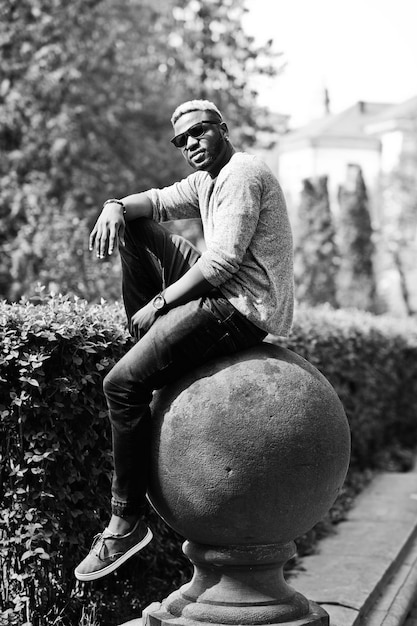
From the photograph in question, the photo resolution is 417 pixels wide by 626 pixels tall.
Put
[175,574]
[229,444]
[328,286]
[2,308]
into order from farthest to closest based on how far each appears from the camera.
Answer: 1. [328,286]
2. [175,574]
3. [2,308]
4. [229,444]

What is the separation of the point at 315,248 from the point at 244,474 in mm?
24817

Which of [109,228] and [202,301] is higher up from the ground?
[109,228]

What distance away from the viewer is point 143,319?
424 cm

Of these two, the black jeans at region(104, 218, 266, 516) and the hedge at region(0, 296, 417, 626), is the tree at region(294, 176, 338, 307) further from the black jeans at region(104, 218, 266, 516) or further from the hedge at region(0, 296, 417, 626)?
the black jeans at region(104, 218, 266, 516)

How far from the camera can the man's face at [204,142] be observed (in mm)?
4176

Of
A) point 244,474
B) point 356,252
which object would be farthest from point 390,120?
point 244,474

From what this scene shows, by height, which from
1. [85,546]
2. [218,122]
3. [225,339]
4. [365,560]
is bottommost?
[365,560]

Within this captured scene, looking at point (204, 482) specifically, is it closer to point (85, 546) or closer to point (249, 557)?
point (249, 557)

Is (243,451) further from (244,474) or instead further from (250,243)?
(250,243)

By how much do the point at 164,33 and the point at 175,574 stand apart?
1823cm

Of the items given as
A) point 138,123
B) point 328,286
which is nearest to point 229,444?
point 138,123

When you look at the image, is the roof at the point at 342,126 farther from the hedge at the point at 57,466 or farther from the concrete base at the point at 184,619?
the concrete base at the point at 184,619

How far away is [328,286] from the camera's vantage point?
27.0 meters

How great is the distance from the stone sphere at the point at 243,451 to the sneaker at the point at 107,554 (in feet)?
0.72
